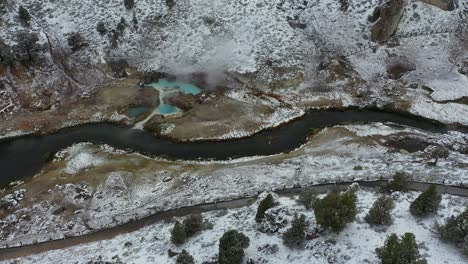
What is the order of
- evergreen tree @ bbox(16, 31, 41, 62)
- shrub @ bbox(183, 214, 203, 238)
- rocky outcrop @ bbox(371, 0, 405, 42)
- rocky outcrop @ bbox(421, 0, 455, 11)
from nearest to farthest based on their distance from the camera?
shrub @ bbox(183, 214, 203, 238), evergreen tree @ bbox(16, 31, 41, 62), rocky outcrop @ bbox(371, 0, 405, 42), rocky outcrop @ bbox(421, 0, 455, 11)

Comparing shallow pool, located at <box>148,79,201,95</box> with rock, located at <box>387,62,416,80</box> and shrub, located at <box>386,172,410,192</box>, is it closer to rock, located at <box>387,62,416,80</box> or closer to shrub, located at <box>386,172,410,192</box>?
rock, located at <box>387,62,416,80</box>

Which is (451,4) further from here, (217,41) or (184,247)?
(184,247)

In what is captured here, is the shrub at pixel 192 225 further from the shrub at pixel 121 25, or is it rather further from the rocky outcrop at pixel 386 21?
the rocky outcrop at pixel 386 21

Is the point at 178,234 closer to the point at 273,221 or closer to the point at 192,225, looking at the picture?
the point at 192,225

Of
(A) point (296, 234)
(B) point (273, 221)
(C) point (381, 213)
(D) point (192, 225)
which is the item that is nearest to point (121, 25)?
(D) point (192, 225)

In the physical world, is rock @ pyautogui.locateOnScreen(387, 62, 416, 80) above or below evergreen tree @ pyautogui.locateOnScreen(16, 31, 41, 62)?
below

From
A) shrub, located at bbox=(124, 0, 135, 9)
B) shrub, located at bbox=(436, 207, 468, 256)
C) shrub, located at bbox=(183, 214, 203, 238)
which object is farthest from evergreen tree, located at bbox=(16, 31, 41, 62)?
shrub, located at bbox=(436, 207, 468, 256)
